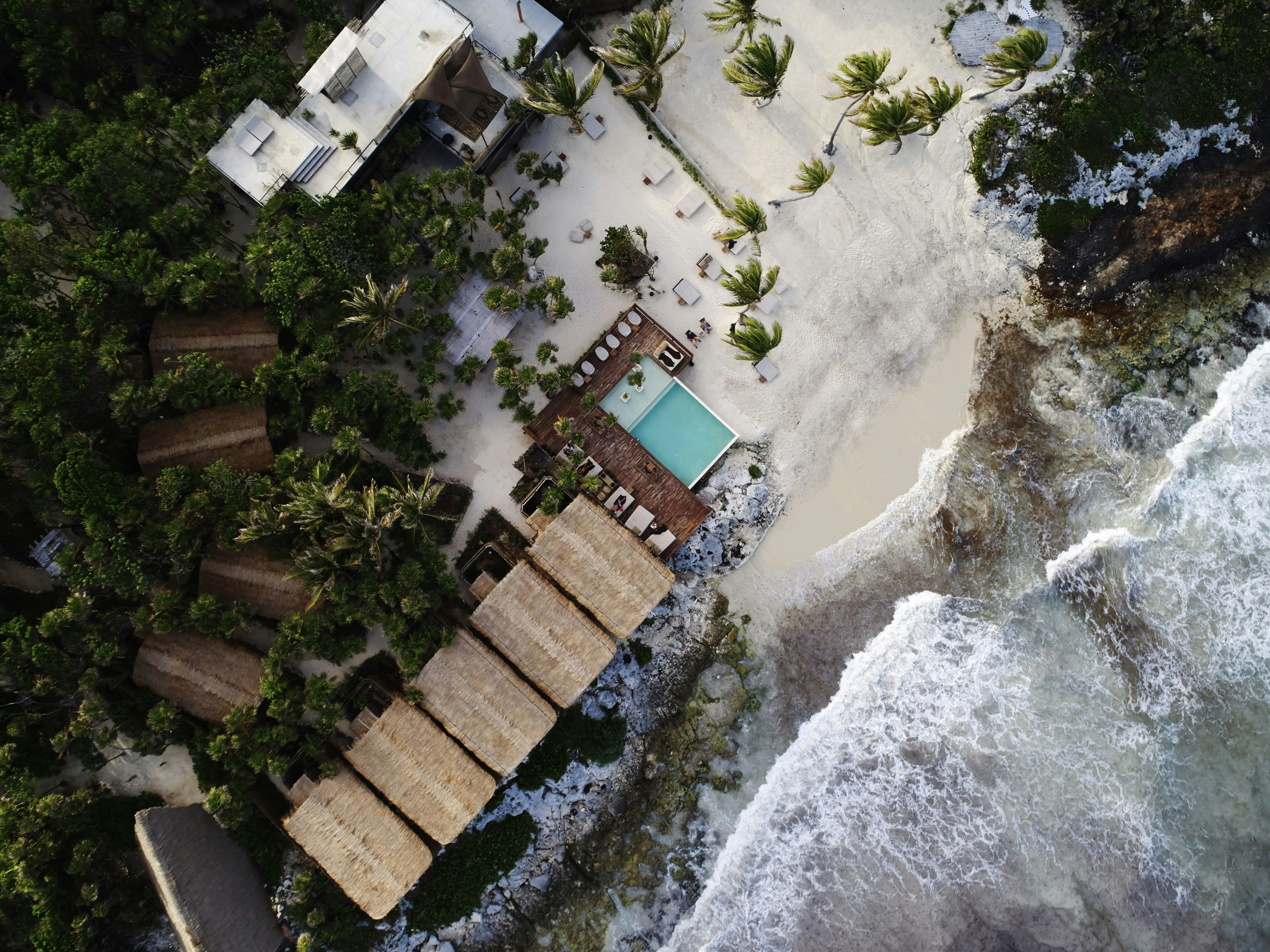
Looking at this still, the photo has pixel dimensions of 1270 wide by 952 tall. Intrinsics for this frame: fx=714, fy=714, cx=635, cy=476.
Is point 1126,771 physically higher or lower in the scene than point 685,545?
higher

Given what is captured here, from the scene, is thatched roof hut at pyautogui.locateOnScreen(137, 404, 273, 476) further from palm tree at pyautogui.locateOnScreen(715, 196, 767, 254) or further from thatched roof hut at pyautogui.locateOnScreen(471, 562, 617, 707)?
palm tree at pyautogui.locateOnScreen(715, 196, 767, 254)

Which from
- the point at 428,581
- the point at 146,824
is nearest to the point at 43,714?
the point at 146,824

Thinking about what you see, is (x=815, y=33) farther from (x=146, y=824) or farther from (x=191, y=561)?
(x=146, y=824)

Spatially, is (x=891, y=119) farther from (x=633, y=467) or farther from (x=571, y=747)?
(x=571, y=747)

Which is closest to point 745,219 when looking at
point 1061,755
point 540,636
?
point 540,636

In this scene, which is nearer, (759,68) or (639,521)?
(759,68)

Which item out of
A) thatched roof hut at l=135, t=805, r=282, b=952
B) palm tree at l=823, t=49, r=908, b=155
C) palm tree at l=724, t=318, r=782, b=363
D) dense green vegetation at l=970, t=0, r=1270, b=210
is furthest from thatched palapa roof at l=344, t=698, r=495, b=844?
dense green vegetation at l=970, t=0, r=1270, b=210
